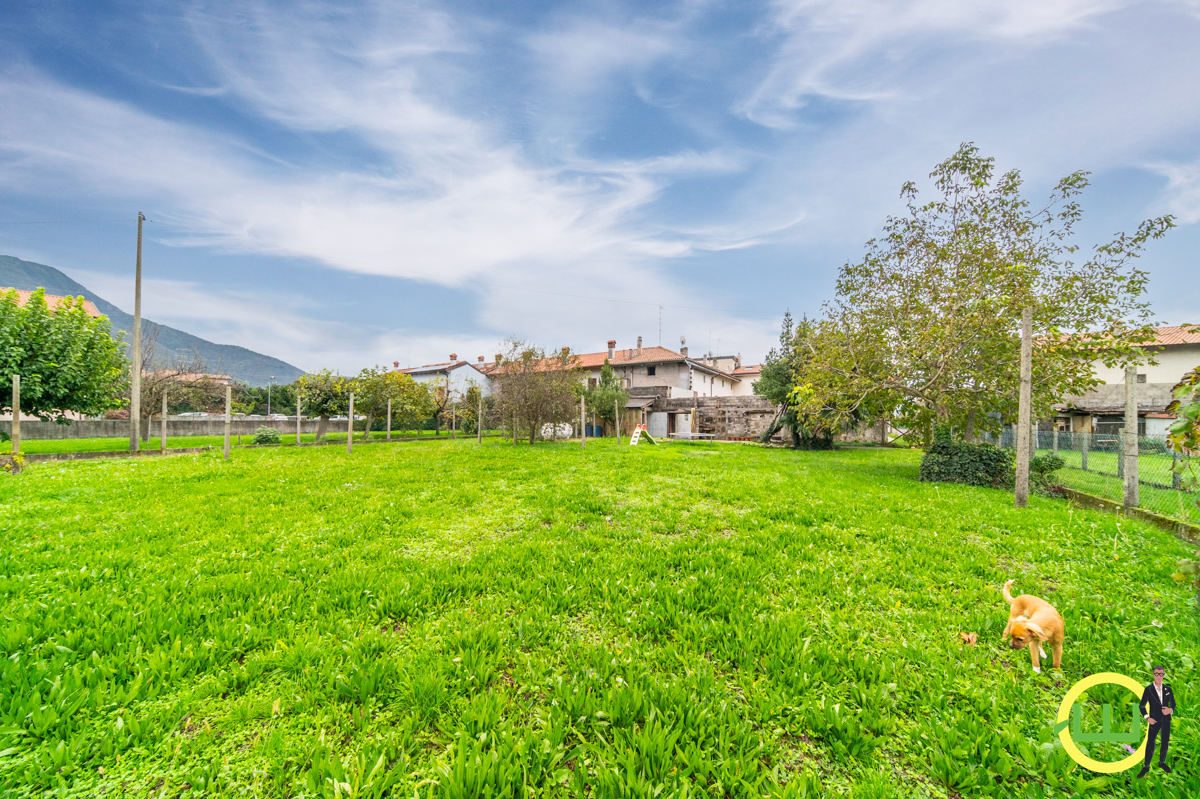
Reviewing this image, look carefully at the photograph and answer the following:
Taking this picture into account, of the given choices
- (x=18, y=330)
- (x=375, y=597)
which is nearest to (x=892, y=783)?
(x=375, y=597)

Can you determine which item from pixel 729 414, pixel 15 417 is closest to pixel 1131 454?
pixel 15 417

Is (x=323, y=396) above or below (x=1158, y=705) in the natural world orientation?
above

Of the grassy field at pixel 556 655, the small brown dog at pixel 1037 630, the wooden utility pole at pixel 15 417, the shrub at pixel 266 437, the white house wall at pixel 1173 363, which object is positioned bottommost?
the shrub at pixel 266 437

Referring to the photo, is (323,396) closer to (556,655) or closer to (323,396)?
(323,396)

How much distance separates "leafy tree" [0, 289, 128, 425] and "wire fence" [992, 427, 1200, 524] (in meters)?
20.7

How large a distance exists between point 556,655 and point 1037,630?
3070 mm

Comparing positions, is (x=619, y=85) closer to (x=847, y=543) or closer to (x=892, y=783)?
(x=847, y=543)

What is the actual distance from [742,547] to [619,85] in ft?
42.9

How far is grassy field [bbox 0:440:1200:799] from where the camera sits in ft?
6.48

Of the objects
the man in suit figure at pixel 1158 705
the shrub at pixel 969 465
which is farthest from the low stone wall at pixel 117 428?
the shrub at pixel 969 465

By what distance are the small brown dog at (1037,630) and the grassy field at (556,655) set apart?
0.12m

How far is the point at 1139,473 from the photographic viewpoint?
7789 mm

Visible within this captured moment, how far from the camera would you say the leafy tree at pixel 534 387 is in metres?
18.1

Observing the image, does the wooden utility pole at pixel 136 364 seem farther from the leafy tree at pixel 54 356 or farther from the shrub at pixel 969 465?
the shrub at pixel 969 465
